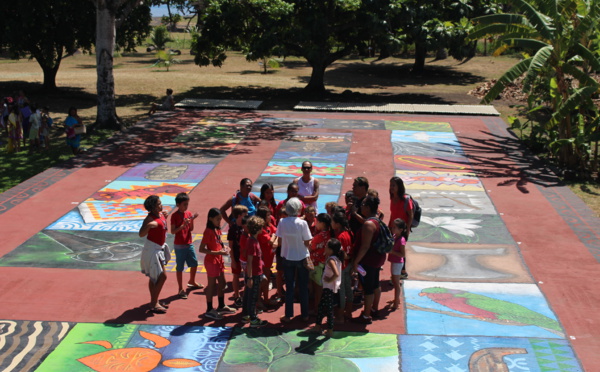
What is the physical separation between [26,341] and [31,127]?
1116 cm

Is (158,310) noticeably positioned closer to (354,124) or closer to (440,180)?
(440,180)

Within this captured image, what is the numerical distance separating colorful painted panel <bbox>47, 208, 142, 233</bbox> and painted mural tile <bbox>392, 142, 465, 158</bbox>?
27.8 ft

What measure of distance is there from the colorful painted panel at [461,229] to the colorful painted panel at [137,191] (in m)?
5.27

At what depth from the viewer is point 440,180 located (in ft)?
52.5

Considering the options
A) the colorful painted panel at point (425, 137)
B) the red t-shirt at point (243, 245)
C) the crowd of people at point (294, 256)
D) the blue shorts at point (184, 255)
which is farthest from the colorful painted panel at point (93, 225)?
the colorful painted panel at point (425, 137)

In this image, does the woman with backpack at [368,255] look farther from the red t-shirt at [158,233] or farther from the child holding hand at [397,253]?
the red t-shirt at [158,233]

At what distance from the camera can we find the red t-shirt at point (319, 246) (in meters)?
8.51

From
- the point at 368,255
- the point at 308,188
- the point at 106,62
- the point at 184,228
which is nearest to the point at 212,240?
the point at 184,228

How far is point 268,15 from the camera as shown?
89.1 ft

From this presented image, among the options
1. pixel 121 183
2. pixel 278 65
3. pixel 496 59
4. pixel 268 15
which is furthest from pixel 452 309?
pixel 496 59

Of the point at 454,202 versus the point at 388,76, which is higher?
the point at 388,76

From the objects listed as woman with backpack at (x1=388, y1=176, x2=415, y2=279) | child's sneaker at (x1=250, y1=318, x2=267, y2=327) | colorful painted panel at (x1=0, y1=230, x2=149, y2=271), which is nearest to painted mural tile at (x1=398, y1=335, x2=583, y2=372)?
child's sneaker at (x1=250, y1=318, x2=267, y2=327)

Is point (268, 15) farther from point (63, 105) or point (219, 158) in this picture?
point (219, 158)

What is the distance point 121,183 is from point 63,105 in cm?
1193
